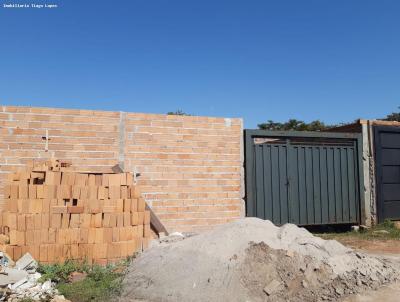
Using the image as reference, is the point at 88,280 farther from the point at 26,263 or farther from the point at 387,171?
the point at 387,171

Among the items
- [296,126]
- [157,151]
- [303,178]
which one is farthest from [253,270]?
[296,126]

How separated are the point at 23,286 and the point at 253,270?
2.63 meters

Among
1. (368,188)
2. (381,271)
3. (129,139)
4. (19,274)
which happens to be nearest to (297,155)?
(368,188)

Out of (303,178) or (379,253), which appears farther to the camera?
(303,178)

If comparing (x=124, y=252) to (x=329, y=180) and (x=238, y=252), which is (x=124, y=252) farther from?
(x=329, y=180)

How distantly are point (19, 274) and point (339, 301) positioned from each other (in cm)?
366

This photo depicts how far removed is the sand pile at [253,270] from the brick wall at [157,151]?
230 centimetres

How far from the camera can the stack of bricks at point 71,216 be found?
18.1 feet

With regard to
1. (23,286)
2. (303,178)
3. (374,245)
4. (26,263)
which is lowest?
(374,245)

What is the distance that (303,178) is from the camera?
889cm

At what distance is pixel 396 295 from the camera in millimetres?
4105

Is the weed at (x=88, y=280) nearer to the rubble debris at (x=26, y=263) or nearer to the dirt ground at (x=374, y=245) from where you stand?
the rubble debris at (x=26, y=263)

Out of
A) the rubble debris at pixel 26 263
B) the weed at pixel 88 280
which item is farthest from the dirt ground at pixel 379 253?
the rubble debris at pixel 26 263

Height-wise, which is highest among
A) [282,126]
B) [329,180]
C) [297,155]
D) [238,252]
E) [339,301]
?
[282,126]
